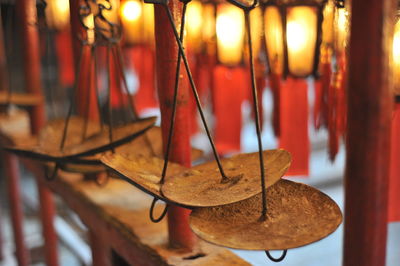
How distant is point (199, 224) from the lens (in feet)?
4.45

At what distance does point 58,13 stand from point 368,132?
4106 millimetres

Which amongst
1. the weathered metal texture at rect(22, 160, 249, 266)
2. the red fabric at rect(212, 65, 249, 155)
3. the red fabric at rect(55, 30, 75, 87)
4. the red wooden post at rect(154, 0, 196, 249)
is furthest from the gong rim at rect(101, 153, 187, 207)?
the red fabric at rect(55, 30, 75, 87)

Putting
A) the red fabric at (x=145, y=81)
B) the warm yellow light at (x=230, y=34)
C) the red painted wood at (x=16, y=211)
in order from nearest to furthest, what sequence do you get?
the warm yellow light at (x=230, y=34) < the red painted wood at (x=16, y=211) < the red fabric at (x=145, y=81)

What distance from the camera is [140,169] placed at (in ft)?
5.72

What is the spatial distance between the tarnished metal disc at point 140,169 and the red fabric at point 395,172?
88cm

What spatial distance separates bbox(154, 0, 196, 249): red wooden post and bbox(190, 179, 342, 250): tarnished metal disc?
0.58 m

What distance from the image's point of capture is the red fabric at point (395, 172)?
1.97 meters

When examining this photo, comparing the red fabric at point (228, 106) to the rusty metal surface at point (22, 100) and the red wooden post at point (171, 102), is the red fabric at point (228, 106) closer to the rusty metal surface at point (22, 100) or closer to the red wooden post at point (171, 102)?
the red wooden post at point (171, 102)

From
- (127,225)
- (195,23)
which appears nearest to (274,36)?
(195,23)

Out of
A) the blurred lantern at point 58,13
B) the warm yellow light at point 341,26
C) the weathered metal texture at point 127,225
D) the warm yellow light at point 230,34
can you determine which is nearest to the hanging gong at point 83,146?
the weathered metal texture at point 127,225

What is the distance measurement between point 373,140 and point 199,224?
52cm

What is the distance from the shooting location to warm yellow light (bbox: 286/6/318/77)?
273 cm

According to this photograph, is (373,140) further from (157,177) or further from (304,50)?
(304,50)

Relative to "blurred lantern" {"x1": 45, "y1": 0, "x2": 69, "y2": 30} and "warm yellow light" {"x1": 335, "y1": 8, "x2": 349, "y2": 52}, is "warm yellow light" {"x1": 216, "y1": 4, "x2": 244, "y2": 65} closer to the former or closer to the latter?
"warm yellow light" {"x1": 335, "y1": 8, "x2": 349, "y2": 52}
